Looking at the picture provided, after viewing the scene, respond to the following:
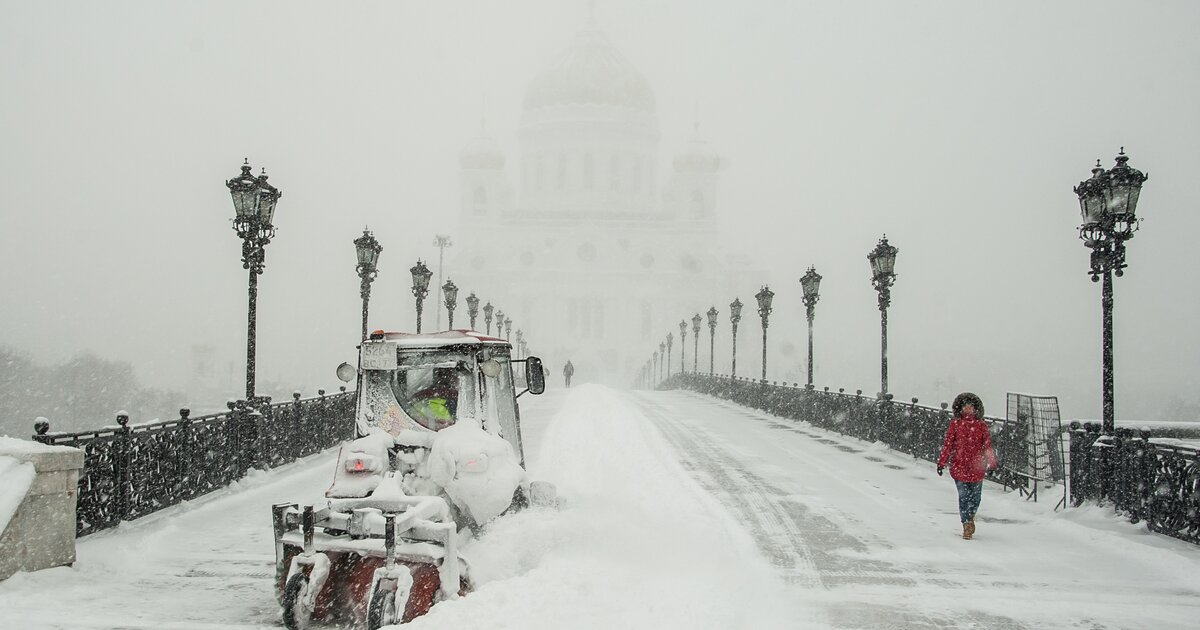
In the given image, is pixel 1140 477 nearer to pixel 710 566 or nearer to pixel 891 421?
pixel 710 566

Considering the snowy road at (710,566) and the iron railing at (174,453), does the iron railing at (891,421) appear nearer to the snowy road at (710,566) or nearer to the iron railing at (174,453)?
the snowy road at (710,566)

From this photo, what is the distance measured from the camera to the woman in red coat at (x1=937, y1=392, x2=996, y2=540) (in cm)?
927

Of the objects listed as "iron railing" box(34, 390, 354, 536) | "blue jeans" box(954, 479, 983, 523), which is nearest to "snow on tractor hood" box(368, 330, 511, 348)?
"iron railing" box(34, 390, 354, 536)

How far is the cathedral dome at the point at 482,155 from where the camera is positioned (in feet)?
323

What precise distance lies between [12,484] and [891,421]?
1476cm

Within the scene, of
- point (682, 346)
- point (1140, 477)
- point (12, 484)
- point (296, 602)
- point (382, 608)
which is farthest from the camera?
point (682, 346)

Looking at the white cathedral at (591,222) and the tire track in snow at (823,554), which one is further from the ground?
the white cathedral at (591,222)

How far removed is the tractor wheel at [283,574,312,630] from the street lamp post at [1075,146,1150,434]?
29.2 ft

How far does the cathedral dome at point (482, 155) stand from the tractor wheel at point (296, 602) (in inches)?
3720

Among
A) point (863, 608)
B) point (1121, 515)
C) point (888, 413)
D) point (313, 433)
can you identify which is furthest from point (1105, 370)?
point (313, 433)

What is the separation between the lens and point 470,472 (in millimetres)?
6879

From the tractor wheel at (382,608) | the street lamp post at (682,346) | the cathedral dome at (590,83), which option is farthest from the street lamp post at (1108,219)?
the cathedral dome at (590,83)

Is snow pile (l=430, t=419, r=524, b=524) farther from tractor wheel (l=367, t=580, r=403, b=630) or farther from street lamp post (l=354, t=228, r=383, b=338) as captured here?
street lamp post (l=354, t=228, r=383, b=338)

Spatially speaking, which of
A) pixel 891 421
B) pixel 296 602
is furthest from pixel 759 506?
pixel 891 421
